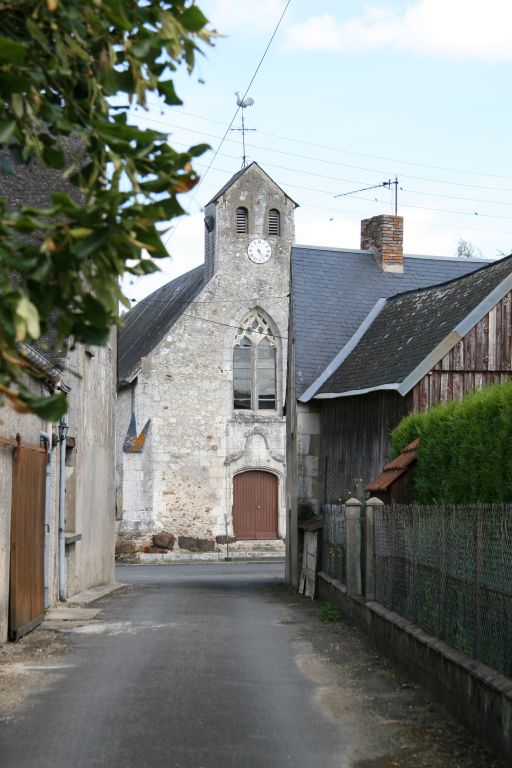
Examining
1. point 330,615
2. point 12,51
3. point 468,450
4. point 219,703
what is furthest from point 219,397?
point 12,51

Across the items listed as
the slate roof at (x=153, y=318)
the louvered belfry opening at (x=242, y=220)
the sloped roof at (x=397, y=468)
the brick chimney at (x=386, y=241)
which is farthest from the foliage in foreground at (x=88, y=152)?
the louvered belfry opening at (x=242, y=220)

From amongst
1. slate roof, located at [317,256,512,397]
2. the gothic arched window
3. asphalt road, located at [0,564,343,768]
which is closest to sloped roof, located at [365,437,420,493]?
asphalt road, located at [0,564,343,768]

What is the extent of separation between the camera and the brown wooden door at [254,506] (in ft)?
119

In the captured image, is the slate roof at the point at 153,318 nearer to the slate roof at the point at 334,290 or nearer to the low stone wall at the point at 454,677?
Answer: the slate roof at the point at 334,290

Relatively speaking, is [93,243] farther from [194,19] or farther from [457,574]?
[457,574]

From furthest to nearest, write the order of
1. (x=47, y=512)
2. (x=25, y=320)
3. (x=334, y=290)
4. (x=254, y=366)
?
(x=254, y=366) < (x=334, y=290) < (x=47, y=512) < (x=25, y=320)

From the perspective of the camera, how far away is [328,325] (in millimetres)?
23891

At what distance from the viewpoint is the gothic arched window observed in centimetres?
3675

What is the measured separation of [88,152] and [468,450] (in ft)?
24.6

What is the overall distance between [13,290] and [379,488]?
1154 centimetres

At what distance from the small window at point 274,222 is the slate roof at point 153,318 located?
2.96 m

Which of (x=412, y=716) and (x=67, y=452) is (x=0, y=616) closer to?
(x=412, y=716)

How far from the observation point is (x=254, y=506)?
36.3m

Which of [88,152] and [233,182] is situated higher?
[233,182]
